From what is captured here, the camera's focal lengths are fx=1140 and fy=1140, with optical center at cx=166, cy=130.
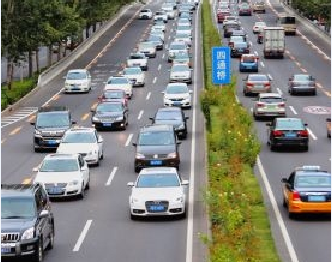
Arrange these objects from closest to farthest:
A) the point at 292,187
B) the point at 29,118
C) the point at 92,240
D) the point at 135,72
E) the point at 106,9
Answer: the point at 92,240 < the point at 292,187 < the point at 29,118 < the point at 135,72 < the point at 106,9

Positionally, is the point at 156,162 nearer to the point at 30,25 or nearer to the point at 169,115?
the point at 169,115

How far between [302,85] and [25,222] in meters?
46.8

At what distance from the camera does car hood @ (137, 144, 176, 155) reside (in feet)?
136

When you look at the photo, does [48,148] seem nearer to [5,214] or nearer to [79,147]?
[79,147]

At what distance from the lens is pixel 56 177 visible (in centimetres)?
3522

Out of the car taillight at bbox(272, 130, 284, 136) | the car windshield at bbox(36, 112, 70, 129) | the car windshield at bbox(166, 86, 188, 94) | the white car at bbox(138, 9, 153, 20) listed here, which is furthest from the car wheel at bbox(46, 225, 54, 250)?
the white car at bbox(138, 9, 153, 20)

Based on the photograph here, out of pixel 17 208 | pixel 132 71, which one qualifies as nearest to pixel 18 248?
pixel 17 208

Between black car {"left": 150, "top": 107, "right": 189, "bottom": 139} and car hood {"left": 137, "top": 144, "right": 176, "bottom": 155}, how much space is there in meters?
8.40

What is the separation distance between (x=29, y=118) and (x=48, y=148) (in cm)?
1460

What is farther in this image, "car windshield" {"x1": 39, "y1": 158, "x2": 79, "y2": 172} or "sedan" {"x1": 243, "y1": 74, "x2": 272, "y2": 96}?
"sedan" {"x1": 243, "y1": 74, "x2": 272, "y2": 96}

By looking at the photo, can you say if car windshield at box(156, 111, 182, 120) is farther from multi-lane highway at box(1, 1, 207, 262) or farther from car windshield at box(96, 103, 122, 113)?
car windshield at box(96, 103, 122, 113)

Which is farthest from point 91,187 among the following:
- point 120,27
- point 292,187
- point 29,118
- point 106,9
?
point 120,27

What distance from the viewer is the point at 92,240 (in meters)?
28.6

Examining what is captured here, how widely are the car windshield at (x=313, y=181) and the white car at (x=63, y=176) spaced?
24.3ft
